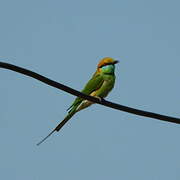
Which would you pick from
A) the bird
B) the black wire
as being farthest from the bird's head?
the black wire

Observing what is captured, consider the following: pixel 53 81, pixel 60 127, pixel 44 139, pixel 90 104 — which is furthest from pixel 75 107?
pixel 53 81

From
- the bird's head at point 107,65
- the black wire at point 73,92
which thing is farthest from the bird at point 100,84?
the black wire at point 73,92

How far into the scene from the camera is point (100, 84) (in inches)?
227

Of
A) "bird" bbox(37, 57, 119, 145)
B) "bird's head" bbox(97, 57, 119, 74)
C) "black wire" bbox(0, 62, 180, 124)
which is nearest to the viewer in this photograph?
"black wire" bbox(0, 62, 180, 124)

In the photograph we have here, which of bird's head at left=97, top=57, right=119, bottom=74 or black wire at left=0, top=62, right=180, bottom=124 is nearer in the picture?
black wire at left=0, top=62, right=180, bottom=124

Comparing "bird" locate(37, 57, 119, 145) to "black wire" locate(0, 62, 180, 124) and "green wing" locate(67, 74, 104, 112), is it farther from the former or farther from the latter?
"black wire" locate(0, 62, 180, 124)

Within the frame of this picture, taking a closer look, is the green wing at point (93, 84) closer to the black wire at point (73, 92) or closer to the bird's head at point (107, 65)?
the bird's head at point (107, 65)

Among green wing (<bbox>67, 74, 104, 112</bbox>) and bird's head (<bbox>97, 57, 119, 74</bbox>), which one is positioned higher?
bird's head (<bbox>97, 57, 119, 74</bbox>)

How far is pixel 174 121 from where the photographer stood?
3.07 m

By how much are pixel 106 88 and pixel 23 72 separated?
3126mm

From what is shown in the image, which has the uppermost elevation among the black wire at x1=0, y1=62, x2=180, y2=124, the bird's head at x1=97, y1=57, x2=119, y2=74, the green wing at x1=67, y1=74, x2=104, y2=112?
the bird's head at x1=97, y1=57, x2=119, y2=74

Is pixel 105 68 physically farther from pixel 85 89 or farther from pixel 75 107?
pixel 75 107

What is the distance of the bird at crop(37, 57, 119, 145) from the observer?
5475 millimetres

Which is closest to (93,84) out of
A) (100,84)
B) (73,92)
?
(100,84)
